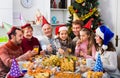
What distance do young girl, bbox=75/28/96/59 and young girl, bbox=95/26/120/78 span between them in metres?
0.28

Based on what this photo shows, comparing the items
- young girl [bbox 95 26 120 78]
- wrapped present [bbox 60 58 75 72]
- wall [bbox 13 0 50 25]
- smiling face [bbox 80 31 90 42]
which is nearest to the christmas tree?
wall [bbox 13 0 50 25]

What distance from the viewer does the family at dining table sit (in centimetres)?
294

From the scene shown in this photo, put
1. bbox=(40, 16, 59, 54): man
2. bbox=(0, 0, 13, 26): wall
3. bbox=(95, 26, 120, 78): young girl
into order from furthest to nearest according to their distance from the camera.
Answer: bbox=(0, 0, 13, 26): wall → bbox=(40, 16, 59, 54): man → bbox=(95, 26, 120, 78): young girl

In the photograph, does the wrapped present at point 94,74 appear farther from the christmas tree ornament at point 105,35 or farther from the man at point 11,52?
the man at point 11,52

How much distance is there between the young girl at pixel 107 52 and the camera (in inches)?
114

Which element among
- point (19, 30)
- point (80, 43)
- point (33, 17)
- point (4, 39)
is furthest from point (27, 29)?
point (33, 17)

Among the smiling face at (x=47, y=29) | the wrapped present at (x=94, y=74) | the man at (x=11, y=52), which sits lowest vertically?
the wrapped present at (x=94, y=74)

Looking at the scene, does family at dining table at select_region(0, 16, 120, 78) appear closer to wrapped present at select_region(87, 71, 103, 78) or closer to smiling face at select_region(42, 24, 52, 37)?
smiling face at select_region(42, 24, 52, 37)

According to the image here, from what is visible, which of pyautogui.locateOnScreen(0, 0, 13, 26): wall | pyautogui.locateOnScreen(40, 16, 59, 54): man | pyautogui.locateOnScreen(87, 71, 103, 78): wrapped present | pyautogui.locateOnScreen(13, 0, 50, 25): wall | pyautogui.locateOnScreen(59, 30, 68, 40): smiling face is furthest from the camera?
pyautogui.locateOnScreen(13, 0, 50, 25): wall

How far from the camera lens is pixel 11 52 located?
9.95ft

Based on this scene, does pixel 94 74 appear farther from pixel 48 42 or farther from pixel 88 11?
pixel 88 11

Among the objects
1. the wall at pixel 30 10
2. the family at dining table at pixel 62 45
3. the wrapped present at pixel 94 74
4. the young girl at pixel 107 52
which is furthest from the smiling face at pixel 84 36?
the wall at pixel 30 10

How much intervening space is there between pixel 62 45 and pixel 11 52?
31.8 inches

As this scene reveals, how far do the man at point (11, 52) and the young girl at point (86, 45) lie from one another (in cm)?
72
